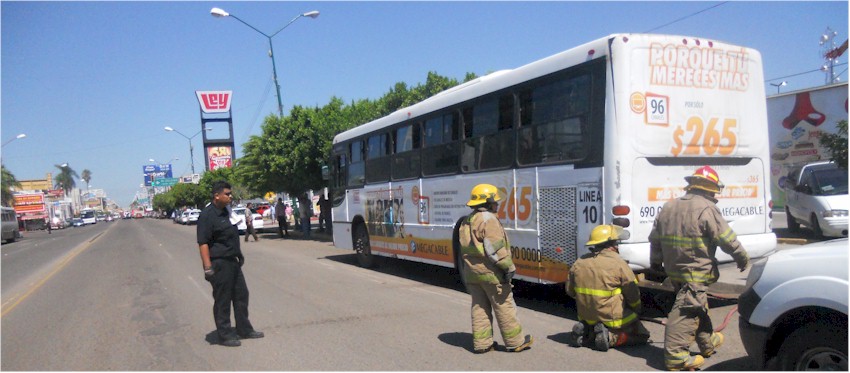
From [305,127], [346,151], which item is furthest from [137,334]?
[305,127]

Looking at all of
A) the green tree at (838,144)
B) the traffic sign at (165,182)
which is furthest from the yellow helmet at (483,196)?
the traffic sign at (165,182)

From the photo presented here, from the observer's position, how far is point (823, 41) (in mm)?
27891

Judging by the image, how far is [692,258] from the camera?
5.14 m

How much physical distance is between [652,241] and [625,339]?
1.05 meters

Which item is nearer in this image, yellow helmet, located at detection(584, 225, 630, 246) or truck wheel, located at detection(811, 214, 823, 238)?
yellow helmet, located at detection(584, 225, 630, 246)

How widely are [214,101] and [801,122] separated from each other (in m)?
50.8

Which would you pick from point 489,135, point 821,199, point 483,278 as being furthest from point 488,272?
point 821,199

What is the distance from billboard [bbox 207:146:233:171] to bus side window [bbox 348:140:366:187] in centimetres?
4730

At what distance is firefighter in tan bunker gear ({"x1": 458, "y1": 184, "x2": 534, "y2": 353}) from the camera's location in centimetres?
574

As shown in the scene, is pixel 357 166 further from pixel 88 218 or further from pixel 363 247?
pixel 88 218

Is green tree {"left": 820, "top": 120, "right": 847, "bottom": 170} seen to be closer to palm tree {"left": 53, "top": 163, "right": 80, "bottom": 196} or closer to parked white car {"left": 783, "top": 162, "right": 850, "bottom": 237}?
parked white car {"left": 783, "top": 162, "right": 850, "bottom": 237}

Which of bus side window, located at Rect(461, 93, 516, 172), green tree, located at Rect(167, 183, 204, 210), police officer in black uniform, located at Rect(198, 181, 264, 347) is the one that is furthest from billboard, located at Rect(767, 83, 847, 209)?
green tree, located at Rect(167, 183, 204, 210)

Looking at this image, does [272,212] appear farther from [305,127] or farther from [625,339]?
[625,339]

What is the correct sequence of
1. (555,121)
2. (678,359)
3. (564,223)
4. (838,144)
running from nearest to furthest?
(678,359), (564,223), (555,121), (838,144)
